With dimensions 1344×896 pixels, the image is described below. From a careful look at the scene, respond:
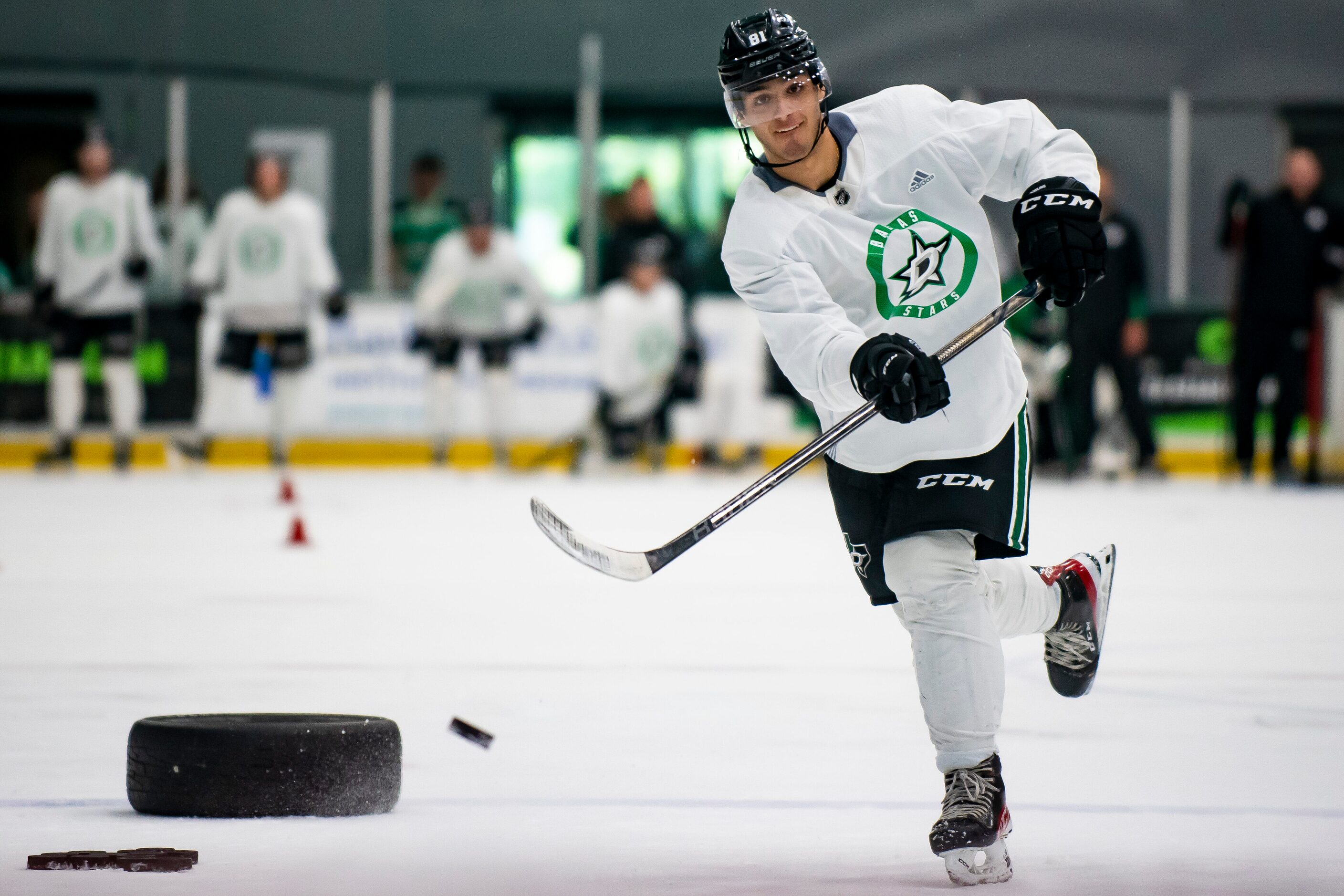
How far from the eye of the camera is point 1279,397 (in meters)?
10.4

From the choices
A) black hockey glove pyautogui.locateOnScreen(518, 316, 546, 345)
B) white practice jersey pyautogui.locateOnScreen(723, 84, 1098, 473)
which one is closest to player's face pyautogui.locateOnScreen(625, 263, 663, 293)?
black hockey glove pyautogui.locateOnScreen(518, 316, 546, 345)

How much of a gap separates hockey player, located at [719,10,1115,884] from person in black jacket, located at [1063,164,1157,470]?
280 inches

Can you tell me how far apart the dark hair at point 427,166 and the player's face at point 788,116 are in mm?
9081

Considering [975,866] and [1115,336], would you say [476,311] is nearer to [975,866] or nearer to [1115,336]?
[1115,336]

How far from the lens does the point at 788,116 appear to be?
288 centimetres

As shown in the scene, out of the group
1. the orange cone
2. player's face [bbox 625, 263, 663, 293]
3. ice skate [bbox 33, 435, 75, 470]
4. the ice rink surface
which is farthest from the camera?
player's face [bbox 625, 263, 663, 293]

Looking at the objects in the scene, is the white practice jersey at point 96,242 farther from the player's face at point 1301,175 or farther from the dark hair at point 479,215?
the player's face at point 1301,175

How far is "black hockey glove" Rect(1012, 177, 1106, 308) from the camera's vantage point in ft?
9.50

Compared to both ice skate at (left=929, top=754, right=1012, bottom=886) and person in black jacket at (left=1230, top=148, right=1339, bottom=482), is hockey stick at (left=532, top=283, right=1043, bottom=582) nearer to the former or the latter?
ice skate at (left=929, top=754, right=1012, bottom=886)

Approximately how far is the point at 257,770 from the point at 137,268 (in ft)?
26.5

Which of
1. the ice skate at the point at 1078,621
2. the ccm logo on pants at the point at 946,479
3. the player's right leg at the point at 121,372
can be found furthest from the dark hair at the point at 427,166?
the ccm logo on pants at the point at 946,479

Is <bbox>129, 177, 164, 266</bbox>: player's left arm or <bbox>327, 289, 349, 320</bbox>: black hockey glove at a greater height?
<bbox>129, 177, 164, 266</bbox>: player's left arm

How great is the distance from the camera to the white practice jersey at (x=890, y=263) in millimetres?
2887

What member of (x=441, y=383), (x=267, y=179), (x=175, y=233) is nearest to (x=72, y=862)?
(x=267, y=179)
